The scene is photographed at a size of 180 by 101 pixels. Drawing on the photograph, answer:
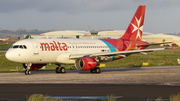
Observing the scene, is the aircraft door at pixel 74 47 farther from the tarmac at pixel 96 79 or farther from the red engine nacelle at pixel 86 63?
the tarmac at pixel 96 79

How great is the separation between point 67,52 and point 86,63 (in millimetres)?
3637

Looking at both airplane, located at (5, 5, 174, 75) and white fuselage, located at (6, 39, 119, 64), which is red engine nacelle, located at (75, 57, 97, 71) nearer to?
airplane, located at (5, 5, 174, 75)

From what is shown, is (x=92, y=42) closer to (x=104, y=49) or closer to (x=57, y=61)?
(x=104, y=49)

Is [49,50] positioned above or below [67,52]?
above

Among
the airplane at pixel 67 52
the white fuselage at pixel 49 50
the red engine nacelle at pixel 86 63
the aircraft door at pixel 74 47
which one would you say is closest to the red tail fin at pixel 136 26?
the airplane at pixel 67 52

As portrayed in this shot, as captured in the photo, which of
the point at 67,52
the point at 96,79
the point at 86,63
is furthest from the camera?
the point at 67,52

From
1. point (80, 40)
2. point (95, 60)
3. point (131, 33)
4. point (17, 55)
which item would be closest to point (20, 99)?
point (17, 55)

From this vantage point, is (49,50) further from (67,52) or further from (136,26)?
(136,26)

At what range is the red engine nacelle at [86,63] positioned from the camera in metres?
37.5

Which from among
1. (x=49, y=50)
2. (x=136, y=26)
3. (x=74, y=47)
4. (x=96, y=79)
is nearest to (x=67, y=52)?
(x=74, y=47)

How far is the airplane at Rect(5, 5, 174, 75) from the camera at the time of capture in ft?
122

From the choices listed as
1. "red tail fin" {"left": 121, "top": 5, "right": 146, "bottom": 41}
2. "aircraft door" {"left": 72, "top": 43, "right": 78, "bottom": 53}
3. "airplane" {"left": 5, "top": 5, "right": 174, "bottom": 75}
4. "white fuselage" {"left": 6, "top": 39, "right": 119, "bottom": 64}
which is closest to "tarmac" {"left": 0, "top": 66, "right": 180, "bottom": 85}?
"airplane" {"left": 5, "top": 5, "right": 174, "bottom": 75}

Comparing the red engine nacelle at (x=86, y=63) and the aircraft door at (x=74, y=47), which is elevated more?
the aircraft door at (x=74, y=47)

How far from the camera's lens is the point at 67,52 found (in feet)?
132
